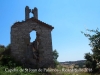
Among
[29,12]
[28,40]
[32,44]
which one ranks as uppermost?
[29,12]

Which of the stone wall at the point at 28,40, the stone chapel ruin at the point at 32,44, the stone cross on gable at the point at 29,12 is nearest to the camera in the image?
the stone chapel ruin at the point at 32,44

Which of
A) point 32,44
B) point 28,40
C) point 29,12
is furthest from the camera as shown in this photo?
point 29,12

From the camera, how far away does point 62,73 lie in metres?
16.4

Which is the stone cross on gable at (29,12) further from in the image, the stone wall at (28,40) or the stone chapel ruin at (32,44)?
the stone wall at (28,40)

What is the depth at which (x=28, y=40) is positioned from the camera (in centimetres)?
1994

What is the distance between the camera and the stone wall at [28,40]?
19578 mm

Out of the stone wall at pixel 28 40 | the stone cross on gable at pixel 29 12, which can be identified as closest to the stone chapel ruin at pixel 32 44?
the stone wall at pixel 28 40

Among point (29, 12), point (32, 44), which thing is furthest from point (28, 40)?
point (29, 12)

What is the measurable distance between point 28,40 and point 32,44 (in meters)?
0.62

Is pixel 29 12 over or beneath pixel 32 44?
over

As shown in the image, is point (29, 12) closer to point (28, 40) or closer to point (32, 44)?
point (28, 40)

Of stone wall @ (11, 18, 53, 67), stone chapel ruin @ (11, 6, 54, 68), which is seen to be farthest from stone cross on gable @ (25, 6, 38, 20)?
stone wall @ (11, 18, 53, 67)

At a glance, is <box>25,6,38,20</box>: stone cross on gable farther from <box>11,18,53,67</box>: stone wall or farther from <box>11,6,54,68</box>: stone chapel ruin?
<box>11,18,53,67</box>: stone wall

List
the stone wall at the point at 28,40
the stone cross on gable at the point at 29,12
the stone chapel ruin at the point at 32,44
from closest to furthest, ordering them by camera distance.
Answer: the stone chapel ruin at the point at 32,44
the stone wall at the point at 28,40
the stone cross on gable at the point at 29,12
